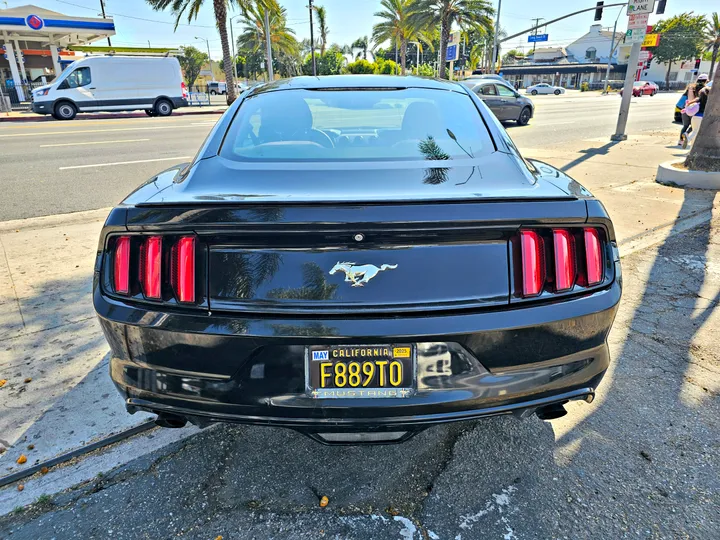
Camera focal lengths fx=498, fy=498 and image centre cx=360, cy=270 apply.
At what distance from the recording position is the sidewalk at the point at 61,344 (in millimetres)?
2371

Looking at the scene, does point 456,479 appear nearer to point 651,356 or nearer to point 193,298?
point 193,298

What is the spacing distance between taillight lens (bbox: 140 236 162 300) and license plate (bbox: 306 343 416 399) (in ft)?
1.91

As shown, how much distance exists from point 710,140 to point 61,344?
8.75 metres

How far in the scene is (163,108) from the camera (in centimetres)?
2344

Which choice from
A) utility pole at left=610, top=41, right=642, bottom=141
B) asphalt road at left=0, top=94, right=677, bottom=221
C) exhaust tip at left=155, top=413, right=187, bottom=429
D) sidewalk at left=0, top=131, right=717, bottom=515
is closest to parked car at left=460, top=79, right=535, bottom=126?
asphalt road at left=0, top=94, right=677, bottom=221

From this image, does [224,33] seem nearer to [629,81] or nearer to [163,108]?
[163,108]

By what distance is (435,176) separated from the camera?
201 centimetres

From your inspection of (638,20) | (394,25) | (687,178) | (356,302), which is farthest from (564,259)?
(394,25)

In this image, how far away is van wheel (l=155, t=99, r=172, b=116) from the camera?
2328 cm

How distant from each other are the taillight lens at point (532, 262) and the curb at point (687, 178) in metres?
7.39

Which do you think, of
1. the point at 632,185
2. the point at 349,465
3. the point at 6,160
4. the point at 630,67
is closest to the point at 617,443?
the point at 349,465

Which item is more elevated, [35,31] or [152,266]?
[35,31]

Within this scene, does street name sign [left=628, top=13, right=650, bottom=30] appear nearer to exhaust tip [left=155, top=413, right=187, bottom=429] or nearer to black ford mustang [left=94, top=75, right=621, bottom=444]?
black ford mustang [left=94, top=75, right=621, bottom=444]

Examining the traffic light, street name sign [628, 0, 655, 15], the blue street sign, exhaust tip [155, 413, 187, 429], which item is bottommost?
exhaust tip [155, 413, 187, 429]
